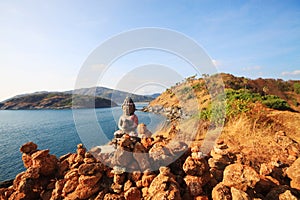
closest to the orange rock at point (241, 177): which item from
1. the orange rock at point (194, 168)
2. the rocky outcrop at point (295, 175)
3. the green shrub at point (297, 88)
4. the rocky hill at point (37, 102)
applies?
the orange rock at point (194, 168)

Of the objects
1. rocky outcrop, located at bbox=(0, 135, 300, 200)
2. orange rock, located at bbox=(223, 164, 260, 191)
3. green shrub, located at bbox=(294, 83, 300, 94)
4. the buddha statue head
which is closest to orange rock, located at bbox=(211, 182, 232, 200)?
rocky outcrop, located at bbox=(0, 135, 300, 200)

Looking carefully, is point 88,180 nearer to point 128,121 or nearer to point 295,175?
point 128,121

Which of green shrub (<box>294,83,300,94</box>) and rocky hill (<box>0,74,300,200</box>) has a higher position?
green shrub (<box>294,83,300,94</box>)

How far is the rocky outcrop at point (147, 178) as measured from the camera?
12.2 ft

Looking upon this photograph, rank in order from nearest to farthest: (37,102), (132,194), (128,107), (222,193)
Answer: (222,193) < (132,194) < (128,107) < (37,102)

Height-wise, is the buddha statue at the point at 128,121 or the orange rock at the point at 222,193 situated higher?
the buddha statue at the point at 128,121

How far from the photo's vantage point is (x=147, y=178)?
Result: 164 inches

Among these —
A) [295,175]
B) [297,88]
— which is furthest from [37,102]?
[295,175]

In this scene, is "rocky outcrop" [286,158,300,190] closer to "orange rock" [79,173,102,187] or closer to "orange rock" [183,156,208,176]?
"orange rock" [183,156,208,176]

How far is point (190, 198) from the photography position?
3.87m

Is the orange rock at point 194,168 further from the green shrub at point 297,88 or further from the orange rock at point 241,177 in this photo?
the green shrub at point 297,88

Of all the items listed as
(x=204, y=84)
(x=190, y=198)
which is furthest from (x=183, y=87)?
(x=190, y=198)

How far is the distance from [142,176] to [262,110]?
1071cm

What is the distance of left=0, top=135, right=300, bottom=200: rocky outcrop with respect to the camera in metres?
3.71
